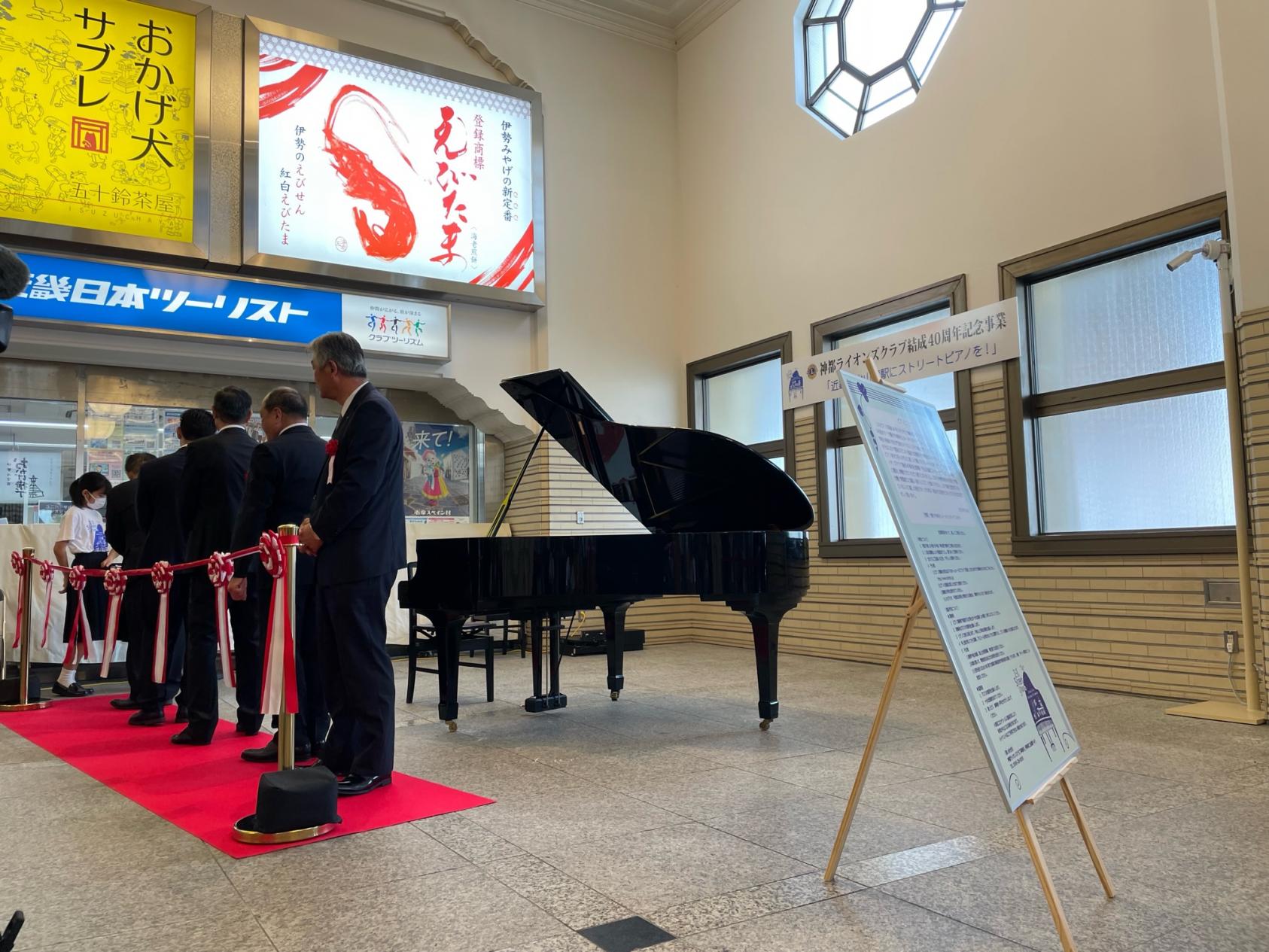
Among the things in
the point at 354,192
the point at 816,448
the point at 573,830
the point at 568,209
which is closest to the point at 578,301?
the point at 568,209

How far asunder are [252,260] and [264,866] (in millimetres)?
5392

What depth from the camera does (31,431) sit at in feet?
22.1

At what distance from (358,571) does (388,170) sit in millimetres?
5313

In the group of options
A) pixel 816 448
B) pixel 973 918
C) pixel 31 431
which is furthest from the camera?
pixel 816 448

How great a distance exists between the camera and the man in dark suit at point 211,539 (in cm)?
399

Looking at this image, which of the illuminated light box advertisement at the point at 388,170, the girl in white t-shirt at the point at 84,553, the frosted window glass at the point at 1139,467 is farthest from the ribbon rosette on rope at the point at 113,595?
the frosted window glass at the point at 1139,467

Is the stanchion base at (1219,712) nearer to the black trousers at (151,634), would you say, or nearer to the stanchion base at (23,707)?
the black trousers at (151,634)

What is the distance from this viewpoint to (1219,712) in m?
4.44

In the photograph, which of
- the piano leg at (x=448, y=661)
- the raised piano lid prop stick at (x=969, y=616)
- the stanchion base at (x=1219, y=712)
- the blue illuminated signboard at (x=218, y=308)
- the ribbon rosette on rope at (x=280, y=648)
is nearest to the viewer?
the raised piano lid prop stick at (x=969, y=616)

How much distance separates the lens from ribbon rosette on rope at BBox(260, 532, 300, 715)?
8.89 feet

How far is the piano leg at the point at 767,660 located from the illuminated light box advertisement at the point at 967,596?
2.11 metres

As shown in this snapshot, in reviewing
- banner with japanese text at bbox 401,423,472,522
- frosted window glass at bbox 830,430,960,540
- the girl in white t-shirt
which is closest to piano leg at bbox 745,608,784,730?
frosted window glass at bbox 830,430,960,540

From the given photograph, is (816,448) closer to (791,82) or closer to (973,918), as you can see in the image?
(791,82)

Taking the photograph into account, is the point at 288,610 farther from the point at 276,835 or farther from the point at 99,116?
the point at 99,116
